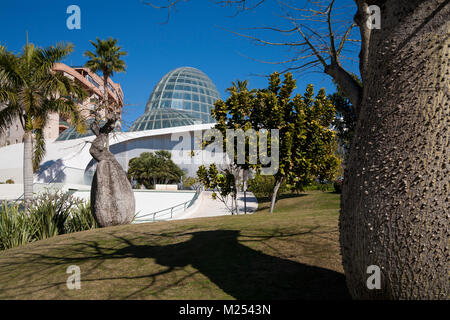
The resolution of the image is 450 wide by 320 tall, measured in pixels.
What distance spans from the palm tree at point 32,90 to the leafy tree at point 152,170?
828 inches

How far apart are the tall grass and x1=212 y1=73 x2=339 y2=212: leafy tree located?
573 centimetres

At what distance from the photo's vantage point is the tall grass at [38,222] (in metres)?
8.27

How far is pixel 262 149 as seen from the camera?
11.1 metres

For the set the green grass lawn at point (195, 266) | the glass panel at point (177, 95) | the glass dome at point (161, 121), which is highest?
the glass panel at point (177, 95)

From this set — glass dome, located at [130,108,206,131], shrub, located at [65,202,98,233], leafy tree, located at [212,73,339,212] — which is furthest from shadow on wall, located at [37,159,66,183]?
leafy tree, located at [212,73,339,212]

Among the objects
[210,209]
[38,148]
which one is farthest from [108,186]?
[210,209]

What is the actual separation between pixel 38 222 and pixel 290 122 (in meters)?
8.65

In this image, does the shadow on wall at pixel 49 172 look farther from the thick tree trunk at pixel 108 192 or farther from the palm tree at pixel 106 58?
the thick tree trunk at pixel 108 192

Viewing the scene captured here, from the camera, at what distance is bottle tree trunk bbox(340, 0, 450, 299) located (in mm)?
2113

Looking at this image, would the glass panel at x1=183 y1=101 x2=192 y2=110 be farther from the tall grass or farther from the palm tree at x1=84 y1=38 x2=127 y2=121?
the tall grass

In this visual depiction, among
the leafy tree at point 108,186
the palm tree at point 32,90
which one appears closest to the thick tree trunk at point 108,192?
the leafy tree at point 108,186

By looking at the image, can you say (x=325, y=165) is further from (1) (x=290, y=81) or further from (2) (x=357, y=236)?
(2) (x=357, y=236)

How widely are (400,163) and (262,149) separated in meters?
8.94

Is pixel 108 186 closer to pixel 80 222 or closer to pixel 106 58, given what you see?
pixel 80 222
